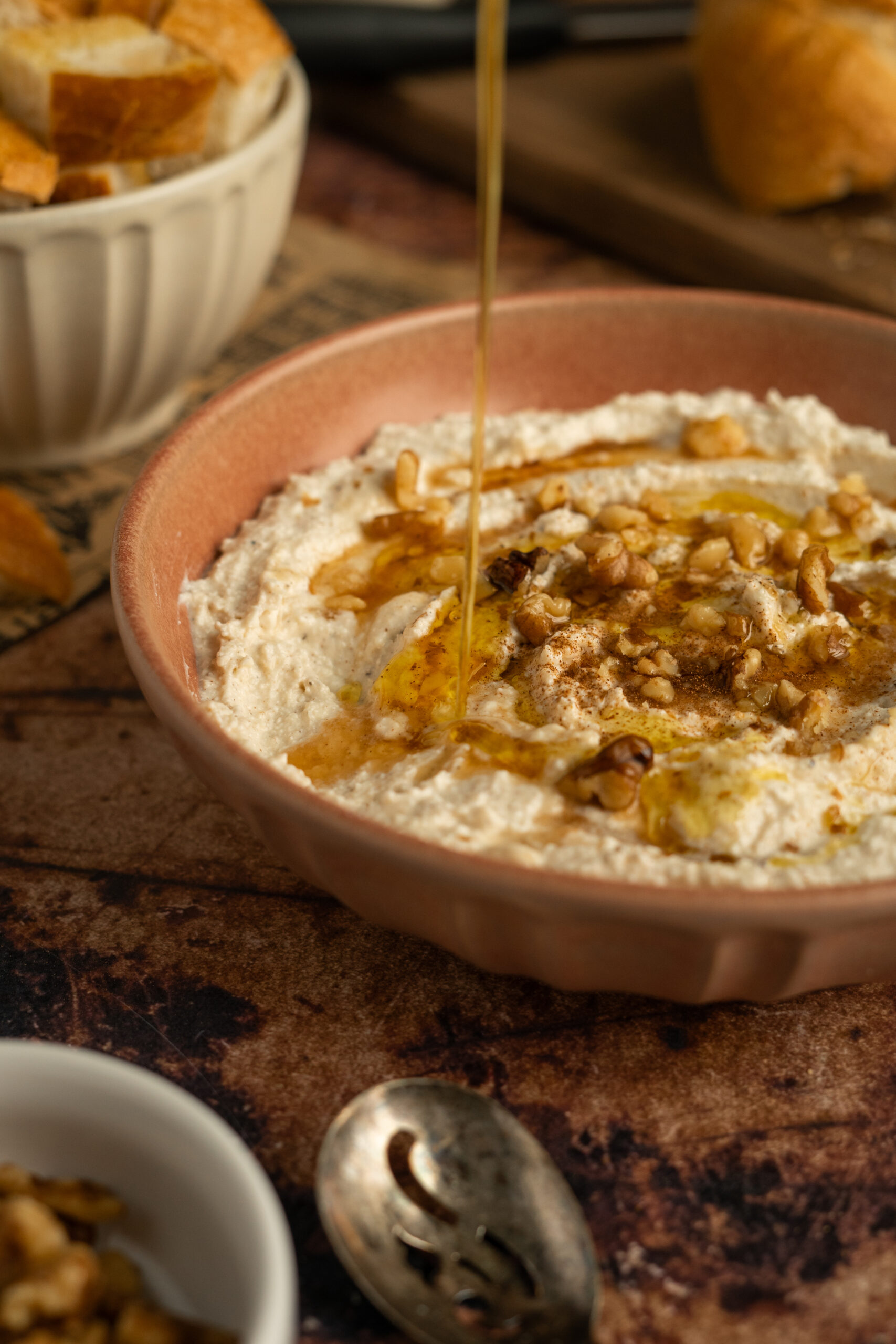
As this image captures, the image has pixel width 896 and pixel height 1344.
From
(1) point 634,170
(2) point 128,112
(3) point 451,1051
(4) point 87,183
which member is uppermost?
(2) point 128,112

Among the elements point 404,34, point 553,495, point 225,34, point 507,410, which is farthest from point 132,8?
point 404,34

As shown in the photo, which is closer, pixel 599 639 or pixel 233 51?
pixel 599 639

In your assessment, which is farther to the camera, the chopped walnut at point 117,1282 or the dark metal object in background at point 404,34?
the dark metal object in background at point 404,34

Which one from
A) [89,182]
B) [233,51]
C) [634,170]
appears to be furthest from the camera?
[634,170]

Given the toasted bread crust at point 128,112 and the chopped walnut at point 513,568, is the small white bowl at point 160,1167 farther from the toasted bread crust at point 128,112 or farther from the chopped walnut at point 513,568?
the toasted bread crust at point 128,112

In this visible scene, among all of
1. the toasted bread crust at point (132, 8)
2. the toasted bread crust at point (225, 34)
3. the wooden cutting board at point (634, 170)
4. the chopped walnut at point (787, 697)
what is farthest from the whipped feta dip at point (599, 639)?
the wooden cutting board at point (634, 170)

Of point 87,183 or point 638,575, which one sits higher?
point 87,183

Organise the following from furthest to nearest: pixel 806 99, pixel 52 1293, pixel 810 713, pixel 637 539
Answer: pixel 806 99, pixel 637 539, pixel 810 713, pixel 52 1293

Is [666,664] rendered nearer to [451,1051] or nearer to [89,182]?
[451,1051]
